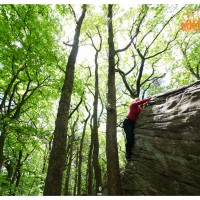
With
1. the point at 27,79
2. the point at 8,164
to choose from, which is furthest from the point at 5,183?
the point at 27,79

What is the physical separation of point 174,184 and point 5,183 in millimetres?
12141

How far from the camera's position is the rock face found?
19.4ft

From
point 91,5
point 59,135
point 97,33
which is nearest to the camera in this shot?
point 59,135

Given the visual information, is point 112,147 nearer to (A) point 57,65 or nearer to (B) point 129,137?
(B) point 129,137

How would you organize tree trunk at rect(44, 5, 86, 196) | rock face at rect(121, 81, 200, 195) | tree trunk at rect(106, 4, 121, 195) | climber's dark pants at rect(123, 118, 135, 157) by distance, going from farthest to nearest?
climber's dark pants at rect(123, 118, 135, 157), tree trunk at rect(106, 4, 121, 195), tree trunk at rect(44, 5, 86, 196), rock face at rect(121, 81, 200, 195)

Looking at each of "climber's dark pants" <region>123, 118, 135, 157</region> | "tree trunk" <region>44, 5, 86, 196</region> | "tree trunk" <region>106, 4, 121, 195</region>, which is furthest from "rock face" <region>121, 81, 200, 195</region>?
"tree trunk" <region>44, 5, 86, 196</region>

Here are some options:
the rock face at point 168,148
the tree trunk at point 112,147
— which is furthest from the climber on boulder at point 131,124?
the tree trunk at point 112,147

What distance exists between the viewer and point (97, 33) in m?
18.0

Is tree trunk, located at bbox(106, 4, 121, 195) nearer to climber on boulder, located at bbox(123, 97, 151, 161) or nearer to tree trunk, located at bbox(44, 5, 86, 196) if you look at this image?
climber on boulder, located at bbox(123, 97, 151, 161)

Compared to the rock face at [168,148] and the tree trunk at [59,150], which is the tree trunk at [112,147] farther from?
the tree trunk at [59,150]

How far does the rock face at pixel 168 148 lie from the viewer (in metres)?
5.90
